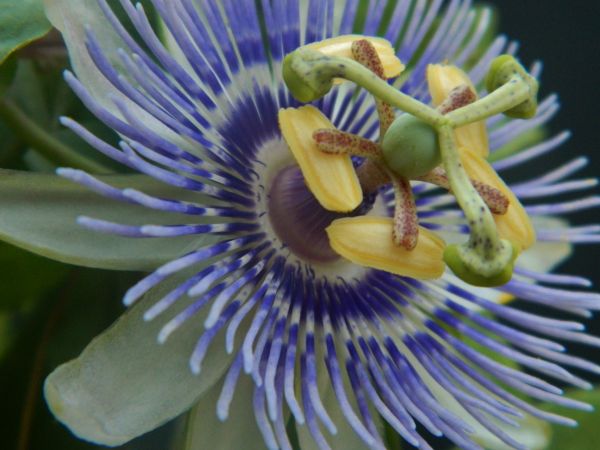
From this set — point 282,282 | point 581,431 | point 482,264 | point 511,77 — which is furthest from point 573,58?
point 482,264

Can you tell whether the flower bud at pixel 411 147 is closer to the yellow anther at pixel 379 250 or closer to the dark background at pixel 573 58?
the yellow anther at pixel 379 250

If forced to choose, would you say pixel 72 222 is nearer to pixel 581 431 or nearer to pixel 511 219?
pixel 511 219

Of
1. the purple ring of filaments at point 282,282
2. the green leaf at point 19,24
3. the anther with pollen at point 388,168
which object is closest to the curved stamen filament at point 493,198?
the anther with pollen at point 388,168

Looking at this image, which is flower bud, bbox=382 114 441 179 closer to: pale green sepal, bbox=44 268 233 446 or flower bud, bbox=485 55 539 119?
flower bud, bbox=485 55 539 119

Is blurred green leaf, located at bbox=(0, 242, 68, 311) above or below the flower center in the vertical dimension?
above

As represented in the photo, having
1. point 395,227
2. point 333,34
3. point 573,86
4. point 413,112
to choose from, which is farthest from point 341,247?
point 573,86

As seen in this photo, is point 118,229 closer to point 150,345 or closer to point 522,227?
point 150,345

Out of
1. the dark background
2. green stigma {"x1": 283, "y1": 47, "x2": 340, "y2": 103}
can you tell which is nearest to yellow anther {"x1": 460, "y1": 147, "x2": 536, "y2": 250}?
green stigma {"x1": 283, "y1": 47, "x2": 340, "y2": 103}

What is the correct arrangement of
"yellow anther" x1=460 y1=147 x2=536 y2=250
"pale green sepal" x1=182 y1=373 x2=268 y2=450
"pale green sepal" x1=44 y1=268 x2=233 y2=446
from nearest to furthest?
"pale green sepal" x1=44 y1=268 x2=233 y2=446 < "pale green sepal" x1=182 y1=373 x2=268 y2=450 < "yellow anther" x1=460 y1=147 x2=536 y2=250

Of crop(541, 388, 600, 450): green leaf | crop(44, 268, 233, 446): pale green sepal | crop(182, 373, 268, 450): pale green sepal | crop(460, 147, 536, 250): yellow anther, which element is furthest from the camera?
crop(541, 388, 600, 450): green leaf
